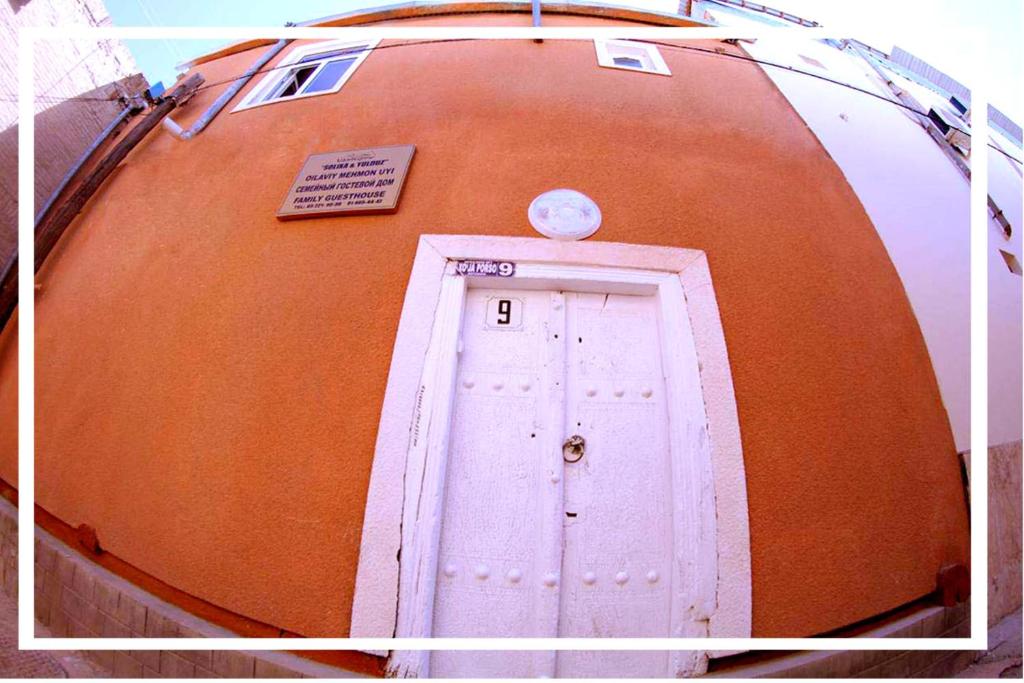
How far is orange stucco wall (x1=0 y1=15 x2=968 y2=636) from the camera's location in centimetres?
270

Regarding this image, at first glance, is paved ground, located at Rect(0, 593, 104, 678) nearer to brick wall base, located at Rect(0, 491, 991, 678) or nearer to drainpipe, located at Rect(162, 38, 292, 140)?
brick wall base, located at Rect(0, 491, 991, 678)

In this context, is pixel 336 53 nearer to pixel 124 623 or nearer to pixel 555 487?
pixel 555 487

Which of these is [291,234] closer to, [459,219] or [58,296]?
A: [459,219]

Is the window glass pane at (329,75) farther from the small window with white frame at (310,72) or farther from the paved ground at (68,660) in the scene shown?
the paved ground at (68,660)

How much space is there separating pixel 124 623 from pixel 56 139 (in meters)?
5.88

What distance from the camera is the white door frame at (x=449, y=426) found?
254cm

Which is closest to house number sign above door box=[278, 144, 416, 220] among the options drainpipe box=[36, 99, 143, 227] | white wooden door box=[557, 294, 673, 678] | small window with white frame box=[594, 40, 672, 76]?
white wooden door box=[557, 294, 673, 678]

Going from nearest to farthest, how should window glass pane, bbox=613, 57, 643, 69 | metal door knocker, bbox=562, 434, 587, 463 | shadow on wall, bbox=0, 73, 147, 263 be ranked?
metal door knocker, bbox=562, 434, 587, 463 < window glass pane, bbox=613, 57, 643, 69 < shadow on wall, bbox=0, 73, 147, 263

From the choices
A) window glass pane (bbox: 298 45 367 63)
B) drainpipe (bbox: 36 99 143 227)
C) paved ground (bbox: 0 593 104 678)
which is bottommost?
paved ground (bbox: 0 593 104 678)

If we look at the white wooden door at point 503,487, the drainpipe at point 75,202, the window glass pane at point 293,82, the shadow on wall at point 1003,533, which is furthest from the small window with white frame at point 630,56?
the drainpipe at point 75,202

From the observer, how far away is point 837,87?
15.9 ft

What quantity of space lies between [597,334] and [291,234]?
2320 millimetres

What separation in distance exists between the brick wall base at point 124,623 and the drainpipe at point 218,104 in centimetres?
365

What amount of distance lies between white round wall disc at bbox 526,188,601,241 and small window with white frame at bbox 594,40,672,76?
1786 mm
